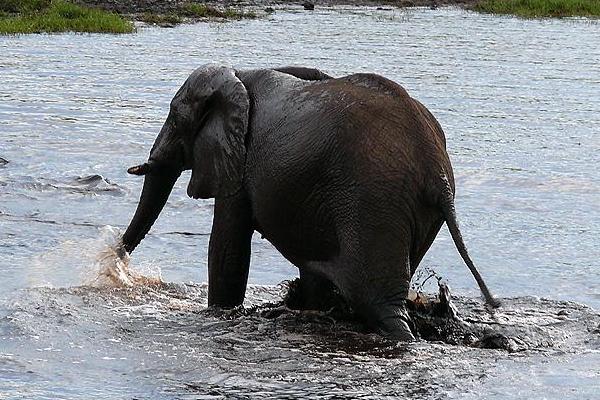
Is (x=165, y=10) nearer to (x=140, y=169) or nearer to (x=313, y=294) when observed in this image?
(x=140, y=169)

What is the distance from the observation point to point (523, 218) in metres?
13.1

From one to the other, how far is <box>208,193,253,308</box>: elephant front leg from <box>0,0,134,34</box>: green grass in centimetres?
2519

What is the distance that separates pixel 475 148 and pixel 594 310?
8229mm

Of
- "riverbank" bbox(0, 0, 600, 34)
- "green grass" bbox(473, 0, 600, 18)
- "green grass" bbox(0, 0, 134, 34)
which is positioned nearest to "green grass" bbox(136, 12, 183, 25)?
"riverbank" bbox(0, 0, 600, 34)

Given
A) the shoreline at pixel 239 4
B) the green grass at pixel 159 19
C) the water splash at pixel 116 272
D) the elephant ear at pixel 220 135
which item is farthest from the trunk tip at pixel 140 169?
the shoreline at pixel 239 4

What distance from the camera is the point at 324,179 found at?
7.74 m

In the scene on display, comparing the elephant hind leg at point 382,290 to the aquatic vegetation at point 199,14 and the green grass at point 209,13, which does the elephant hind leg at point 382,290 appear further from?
the green grass at point 209,13

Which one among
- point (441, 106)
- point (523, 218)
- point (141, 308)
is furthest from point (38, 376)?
point (441, 106)

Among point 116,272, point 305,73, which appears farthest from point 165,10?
point 305,73

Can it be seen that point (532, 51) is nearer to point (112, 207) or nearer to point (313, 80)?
point (112, 207)

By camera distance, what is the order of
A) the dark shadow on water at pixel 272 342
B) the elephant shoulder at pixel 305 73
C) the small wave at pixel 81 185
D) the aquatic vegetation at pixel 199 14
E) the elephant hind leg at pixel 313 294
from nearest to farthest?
1. the dark shadow on water at pixel 272 342
2. the elephant hind leg at pixel 313 294
3. the elephant shoulder at pixel 305 73
4. the small wave at pixel 81 185
5. the aquatic vegetation at pixel 199 14

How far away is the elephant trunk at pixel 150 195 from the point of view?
29.8 ft

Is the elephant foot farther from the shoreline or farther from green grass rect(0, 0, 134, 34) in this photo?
the shoreline

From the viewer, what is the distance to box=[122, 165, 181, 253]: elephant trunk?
9094mm
